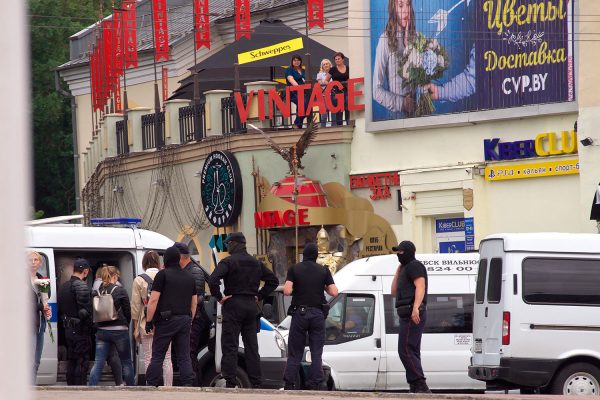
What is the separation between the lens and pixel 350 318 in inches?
667

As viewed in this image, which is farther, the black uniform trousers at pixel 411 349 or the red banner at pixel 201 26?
the red banner at pixel 201 26

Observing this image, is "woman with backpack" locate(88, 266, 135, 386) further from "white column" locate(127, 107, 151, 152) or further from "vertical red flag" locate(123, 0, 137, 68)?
"white column" locate(127, 107, 151, 152)

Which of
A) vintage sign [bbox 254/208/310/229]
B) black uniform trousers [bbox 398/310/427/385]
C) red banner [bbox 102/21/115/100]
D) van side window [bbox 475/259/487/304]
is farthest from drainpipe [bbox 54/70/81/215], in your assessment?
black uniform trousers [bbox 398/310/427/385]

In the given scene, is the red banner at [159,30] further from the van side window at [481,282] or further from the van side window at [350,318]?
the van side window at [481,282]

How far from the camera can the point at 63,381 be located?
15.0 meters

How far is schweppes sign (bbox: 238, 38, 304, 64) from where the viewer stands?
3183cm

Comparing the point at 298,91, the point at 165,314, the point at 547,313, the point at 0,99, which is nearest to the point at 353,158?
the point at 298,91

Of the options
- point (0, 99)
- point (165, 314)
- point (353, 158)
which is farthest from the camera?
point (353, 158)

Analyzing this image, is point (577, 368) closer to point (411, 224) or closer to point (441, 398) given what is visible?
point (441, 398)

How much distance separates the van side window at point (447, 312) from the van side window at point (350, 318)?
0.24 meters

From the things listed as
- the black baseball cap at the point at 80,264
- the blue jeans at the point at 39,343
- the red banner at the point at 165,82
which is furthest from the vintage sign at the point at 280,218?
the blue jeans at the point at 39,343

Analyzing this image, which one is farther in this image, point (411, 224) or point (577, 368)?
point (411, 224)

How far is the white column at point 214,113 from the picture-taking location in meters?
31.7

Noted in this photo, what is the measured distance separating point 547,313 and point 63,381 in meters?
5.39
